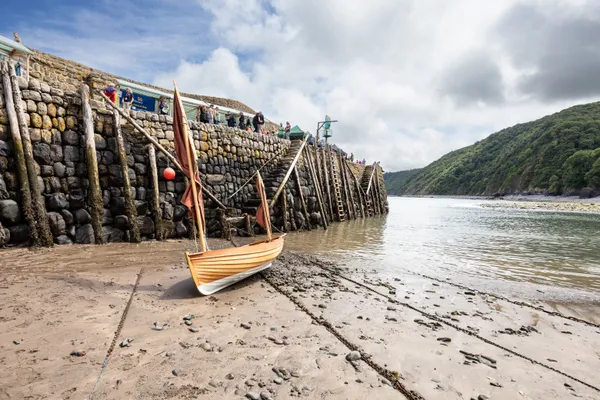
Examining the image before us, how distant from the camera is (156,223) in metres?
11.5

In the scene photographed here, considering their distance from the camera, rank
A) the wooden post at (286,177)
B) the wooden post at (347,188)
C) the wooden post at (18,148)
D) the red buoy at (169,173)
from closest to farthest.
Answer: the wooden post at (18,148)
the red buoy at (169,173)
the wooden post at (286,177)
the wooden post at (347,188)

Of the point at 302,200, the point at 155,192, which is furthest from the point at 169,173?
the point at 302,200

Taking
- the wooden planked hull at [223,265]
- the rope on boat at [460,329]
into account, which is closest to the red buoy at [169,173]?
the wooden planked hull at [223,265]

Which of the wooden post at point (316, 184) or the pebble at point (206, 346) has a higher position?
the wooden post at point (316, 184)

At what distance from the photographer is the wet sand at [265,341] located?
320 centimetres

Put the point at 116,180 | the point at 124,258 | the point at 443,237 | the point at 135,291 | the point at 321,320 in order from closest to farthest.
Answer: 1. the point at 321,320
2. the point at 135,291
3. the point at 124,258
4. the point at 116,180
5. the point at 443,237

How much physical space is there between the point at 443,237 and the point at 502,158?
408ft

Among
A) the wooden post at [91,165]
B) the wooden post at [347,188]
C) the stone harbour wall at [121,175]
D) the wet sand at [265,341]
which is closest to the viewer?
the wet sand at [265,341]

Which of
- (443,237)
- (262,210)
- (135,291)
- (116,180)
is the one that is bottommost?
(443,237)

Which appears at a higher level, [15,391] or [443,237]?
[15,391]

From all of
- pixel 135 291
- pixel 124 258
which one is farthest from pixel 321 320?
pixel 124 258

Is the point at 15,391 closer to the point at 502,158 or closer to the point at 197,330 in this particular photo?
the point at 197,330

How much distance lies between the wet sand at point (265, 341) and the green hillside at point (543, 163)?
82.1 meters

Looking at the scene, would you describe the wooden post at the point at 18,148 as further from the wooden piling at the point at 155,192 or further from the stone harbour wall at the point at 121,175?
the wooden piling at the point at 155,192
